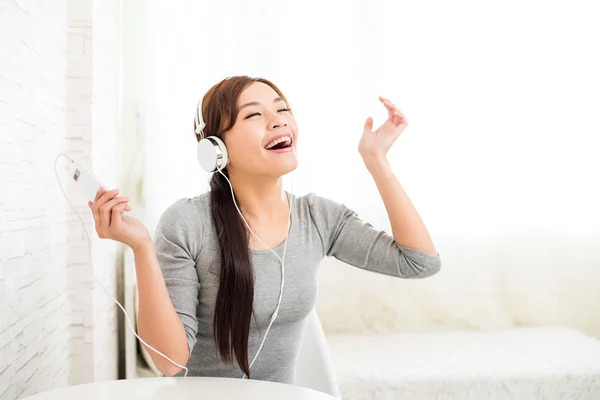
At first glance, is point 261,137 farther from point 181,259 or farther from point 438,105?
Result: point 438,105

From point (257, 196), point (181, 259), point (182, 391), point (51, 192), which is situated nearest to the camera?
point (182, 391)

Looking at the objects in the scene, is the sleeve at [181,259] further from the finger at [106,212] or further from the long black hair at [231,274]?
the finger at [106,212]

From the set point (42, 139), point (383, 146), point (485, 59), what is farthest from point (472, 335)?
point (42, 139)

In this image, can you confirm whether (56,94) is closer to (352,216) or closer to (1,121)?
(1,121)

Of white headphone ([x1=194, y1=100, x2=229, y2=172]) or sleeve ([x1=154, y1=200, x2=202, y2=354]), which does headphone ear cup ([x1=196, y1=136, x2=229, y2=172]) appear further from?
sleeve ([x1=154, y1=200, x2=202, y2=354])

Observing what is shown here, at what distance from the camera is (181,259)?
1088 millimetres

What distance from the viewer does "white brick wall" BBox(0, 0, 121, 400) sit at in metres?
1.14

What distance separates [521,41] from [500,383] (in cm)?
130

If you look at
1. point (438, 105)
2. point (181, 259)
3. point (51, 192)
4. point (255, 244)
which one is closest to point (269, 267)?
point (255, 244)

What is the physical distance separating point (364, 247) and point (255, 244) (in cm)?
24

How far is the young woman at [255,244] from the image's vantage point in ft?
3.62

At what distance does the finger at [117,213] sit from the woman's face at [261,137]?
327 millimetres

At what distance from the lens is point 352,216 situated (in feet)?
4.24

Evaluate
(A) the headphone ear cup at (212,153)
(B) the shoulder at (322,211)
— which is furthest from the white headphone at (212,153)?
(B) the shoulder at (322,211)
